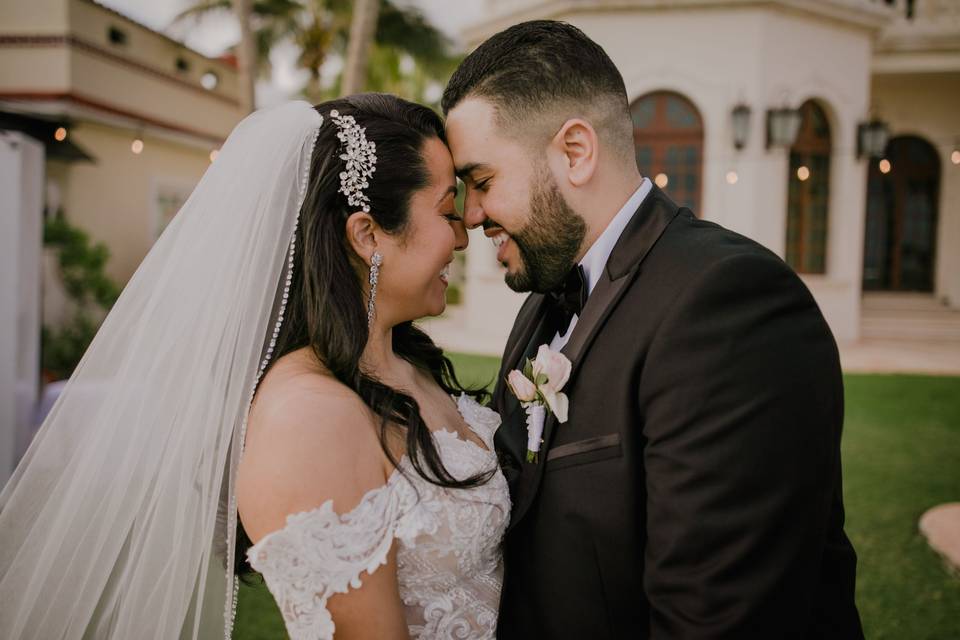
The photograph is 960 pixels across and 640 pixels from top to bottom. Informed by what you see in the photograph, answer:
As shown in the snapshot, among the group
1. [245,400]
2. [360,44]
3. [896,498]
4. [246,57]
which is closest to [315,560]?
[245,400]

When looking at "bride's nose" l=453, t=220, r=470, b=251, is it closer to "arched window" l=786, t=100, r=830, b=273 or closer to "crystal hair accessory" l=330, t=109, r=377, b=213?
"crystal hair accessory" l=330, t=109, r=377, b=213

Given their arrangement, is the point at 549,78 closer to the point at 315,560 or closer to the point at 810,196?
the point at 315,560

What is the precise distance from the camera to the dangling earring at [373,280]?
2.37 metres

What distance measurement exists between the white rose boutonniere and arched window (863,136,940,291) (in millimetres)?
18280

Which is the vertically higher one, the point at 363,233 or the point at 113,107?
the point at 113,107

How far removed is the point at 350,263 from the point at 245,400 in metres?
0.56

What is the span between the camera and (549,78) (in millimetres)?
2279

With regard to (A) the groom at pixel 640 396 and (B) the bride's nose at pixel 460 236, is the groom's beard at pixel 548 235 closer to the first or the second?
(A) the groom at pixel 640 396

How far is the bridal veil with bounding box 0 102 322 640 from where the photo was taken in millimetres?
2223

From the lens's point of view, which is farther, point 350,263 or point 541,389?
point 350,263

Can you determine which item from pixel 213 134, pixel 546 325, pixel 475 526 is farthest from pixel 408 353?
pixel 213 134

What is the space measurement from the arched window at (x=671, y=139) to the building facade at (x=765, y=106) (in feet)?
0.07

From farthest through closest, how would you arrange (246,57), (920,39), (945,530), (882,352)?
(920,39), (882,352), (246,57), (945,530)

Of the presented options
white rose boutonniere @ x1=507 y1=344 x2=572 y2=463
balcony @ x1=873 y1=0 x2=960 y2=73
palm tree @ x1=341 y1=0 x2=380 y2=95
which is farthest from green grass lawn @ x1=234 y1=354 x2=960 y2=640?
balcony @ x1=873 y1=0 x2=960 y2=73
